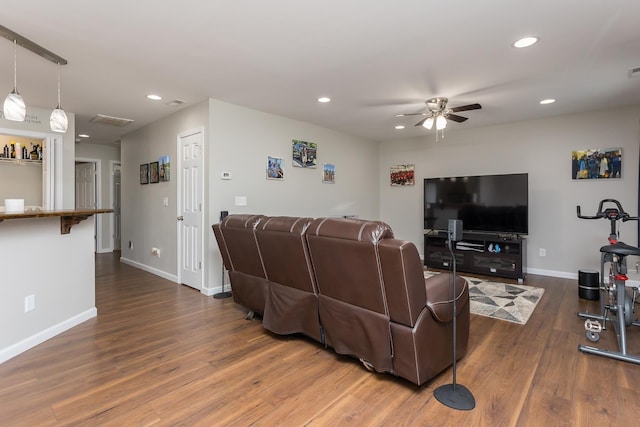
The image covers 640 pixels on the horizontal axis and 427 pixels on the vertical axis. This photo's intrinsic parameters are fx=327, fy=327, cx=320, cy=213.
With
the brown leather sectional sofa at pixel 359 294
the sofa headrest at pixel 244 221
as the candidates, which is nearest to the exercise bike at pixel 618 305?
the brown leather sectional sofa at pixel 359 294

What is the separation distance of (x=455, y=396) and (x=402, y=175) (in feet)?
16.5

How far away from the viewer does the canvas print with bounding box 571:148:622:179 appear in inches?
174

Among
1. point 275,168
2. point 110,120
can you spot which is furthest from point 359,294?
point 110,120

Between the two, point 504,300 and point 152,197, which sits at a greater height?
point 152,197

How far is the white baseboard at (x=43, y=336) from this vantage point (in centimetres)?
236

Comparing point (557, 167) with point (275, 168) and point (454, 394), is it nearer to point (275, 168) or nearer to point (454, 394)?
point (275, 168)

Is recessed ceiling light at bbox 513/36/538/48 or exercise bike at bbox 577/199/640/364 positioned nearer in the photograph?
exercise bike at bbox 577/199/640/364

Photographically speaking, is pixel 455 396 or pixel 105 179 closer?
pixel 455 396

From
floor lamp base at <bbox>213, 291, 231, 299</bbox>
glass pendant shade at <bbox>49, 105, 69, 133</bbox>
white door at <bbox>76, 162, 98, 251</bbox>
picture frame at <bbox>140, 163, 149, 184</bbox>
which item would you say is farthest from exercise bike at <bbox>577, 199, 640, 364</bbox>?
white door at <bbox>76, 162, 98, 251</bbox>

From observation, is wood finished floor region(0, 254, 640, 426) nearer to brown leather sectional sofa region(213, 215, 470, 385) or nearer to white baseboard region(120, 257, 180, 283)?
brown leather sectional sofa region(213, 215, 470, 385)

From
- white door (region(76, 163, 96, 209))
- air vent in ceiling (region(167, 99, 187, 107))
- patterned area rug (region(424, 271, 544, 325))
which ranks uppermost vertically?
air vent in ceiling (region(167, 99, 187, 107))

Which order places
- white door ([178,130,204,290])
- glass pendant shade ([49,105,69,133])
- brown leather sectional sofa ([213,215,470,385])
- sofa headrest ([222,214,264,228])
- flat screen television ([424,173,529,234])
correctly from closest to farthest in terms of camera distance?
brown leather sectional sofa ([213,215,470,385]), glass pendant shade ([49,105,69,133]), sofa headrest ([222,214,264,228]), white door ([178,130,204,290]), flat screen television ([424,173,529,234])

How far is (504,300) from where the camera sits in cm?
379

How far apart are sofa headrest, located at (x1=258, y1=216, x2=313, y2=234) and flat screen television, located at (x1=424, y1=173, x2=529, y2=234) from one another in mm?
2913
